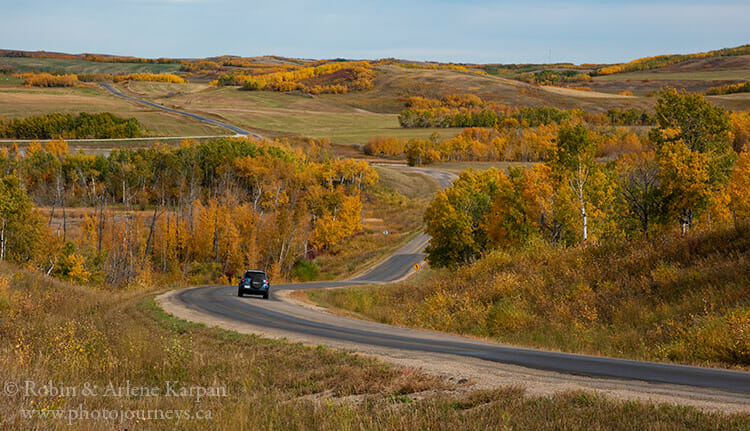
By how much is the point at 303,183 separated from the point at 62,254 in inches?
1890

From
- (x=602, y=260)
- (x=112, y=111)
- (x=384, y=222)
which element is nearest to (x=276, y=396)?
(x=602, y=260)

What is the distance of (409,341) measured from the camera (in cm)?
1770

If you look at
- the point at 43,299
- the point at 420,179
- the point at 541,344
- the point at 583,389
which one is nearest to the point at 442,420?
the point at 583,389

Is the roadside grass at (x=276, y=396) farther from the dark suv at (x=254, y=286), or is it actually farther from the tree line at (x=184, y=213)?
the tree line at (x=184, y=213)

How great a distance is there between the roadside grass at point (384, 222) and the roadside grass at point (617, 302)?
46178mm

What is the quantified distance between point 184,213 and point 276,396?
282 feet

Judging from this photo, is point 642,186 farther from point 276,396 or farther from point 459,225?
point 276,396

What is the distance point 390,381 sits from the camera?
1063 centimetres

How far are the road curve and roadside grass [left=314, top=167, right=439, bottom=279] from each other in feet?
129

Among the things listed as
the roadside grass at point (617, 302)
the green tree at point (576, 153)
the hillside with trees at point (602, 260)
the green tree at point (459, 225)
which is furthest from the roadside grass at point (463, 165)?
the roadside grass at point (617, 302)

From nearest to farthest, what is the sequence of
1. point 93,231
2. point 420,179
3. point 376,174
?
point 93,231 → point 376,174 → point 420,179

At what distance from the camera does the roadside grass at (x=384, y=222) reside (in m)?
79.3

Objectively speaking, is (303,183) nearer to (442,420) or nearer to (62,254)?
(62,254)

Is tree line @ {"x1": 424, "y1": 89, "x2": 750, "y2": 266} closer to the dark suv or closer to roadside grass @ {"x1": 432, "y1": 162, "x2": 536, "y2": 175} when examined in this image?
the dark suv
